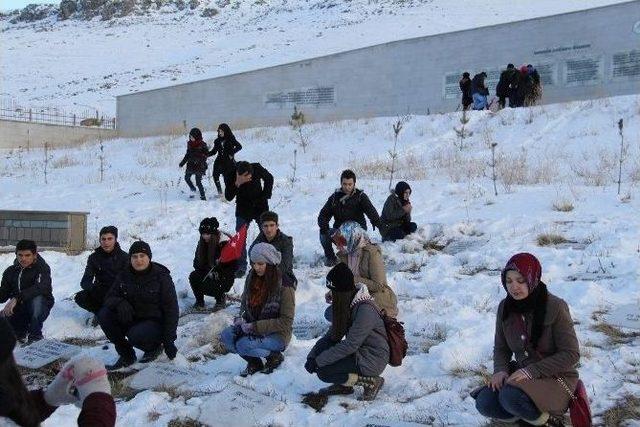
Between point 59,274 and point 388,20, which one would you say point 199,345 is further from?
point 388,20

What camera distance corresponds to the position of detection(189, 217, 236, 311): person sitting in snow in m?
7.29

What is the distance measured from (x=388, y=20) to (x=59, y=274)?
40.5 metres

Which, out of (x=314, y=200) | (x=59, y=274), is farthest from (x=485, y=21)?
(x=59, y=274)

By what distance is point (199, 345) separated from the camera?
19.7 ft

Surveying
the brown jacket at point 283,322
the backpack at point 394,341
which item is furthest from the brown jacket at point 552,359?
the brown jacket at point 283,322

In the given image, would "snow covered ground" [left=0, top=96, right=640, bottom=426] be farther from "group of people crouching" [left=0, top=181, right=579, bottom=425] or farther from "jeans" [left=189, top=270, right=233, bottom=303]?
"jeans" [left=189, top=270, right=233, bottom=303]

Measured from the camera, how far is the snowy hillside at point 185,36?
4050 cm

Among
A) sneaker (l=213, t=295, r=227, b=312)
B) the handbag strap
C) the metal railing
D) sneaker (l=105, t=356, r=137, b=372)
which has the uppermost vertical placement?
the metal railing

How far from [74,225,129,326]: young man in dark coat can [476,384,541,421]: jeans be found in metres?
4.01

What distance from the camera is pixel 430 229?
9242 millimetres

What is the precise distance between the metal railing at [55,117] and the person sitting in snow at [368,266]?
26329mm

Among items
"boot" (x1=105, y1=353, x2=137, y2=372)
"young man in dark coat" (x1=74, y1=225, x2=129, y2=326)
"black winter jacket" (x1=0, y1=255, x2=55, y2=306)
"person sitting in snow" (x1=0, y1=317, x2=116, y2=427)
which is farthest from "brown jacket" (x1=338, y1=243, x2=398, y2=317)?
"person sitting in snow" (x1=0, y1=317, x2=116, y2=427)

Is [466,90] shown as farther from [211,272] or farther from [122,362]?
[122,362]

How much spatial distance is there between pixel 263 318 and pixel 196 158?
788 cm
